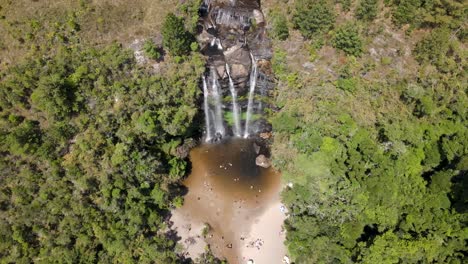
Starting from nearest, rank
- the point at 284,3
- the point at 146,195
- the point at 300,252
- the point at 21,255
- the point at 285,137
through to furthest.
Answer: the point at 21,255, the point at 300,252, the point at 146,195, the point at 285,137, the point at 284,3

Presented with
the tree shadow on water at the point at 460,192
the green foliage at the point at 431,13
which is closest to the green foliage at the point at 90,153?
the green foliage at the point at 431,13

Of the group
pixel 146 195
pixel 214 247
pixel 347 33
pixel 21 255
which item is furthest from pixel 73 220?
pixel 347 33

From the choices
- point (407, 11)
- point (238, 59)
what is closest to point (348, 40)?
point (407, 11)

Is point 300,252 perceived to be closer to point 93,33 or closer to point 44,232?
point 44,232

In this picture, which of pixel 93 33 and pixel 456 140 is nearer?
pixel 456 140

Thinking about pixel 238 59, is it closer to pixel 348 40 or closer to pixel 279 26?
pixel 279 26
